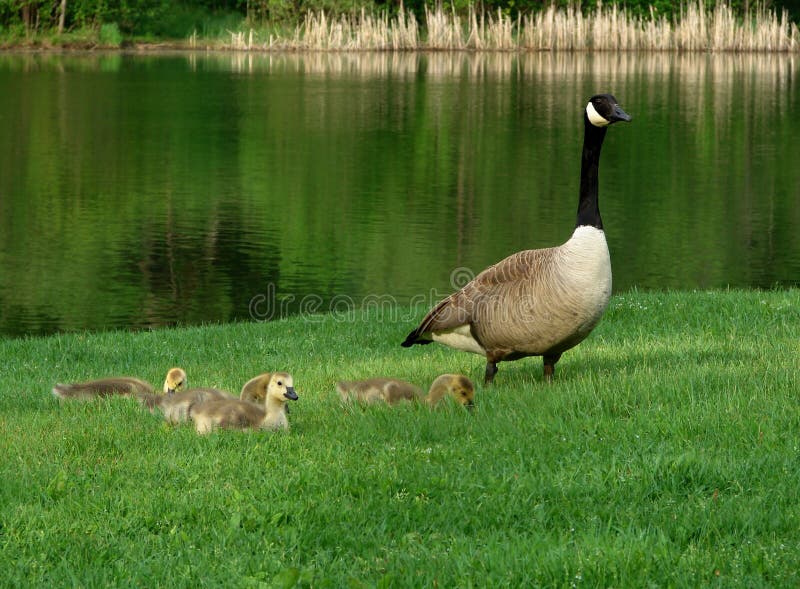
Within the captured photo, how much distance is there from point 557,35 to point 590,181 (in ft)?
229

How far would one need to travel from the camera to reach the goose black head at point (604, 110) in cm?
976

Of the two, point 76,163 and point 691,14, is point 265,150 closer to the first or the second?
point 76,163

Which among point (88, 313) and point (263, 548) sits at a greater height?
point (263, 548)

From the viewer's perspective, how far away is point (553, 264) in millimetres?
9438

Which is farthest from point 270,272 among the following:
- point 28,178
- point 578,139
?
point 578,139

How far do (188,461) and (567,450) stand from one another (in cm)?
234

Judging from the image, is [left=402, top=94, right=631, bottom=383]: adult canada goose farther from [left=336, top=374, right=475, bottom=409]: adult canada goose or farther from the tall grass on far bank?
the tall grass on far bank

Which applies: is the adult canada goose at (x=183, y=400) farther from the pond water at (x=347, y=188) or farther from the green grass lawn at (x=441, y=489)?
the pond water at (x=347, y=188)

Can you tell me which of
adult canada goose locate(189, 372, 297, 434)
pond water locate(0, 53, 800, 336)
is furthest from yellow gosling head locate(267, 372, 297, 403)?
pond water locate(0, 53, 800, 336)

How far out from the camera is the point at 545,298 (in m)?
9.36

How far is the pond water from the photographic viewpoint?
23031mm

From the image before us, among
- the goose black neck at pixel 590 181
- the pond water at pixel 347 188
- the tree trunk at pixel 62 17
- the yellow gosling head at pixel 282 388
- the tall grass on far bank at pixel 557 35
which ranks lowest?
→ the pond water at pixel 347 188

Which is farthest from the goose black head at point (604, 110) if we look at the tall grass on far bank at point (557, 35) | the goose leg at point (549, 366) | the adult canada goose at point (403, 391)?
the tall grass on far bank at point (557, 35)

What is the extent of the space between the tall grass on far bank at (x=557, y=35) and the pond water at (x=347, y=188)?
50.1 feet
